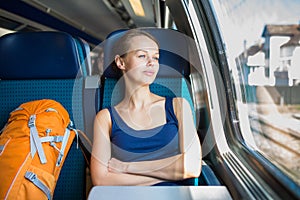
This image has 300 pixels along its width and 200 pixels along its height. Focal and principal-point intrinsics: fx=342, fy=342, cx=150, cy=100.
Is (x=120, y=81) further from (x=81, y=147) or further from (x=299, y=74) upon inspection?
(x=299, y=74)

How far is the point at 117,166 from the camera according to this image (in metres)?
1.90

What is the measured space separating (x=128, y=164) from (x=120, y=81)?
61 centimetres

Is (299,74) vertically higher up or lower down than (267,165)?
higher up

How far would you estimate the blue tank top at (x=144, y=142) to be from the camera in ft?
6.40

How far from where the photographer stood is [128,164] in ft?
6.24

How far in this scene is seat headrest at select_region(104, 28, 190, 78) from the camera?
221 centimetres

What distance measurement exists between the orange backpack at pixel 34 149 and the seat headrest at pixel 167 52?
0.46 meters

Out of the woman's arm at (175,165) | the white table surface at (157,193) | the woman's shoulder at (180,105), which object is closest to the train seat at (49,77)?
the woman's arm at (175,165)

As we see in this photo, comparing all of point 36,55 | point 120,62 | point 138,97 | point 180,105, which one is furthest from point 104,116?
point 36,55

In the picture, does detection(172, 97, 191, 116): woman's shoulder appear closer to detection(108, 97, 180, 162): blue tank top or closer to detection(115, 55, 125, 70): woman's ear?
detection(108, 97, 180, 162): blue tank top

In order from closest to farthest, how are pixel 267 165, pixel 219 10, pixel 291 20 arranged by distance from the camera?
pixel 291 20 → pixel 267 165 → pixel 219 10

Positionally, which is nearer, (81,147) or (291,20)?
(291,20)

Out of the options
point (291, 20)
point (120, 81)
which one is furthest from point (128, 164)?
point (291, 20)

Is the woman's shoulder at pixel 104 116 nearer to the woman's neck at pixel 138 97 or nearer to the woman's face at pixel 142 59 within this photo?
the woman's neck at pixel 138 97
